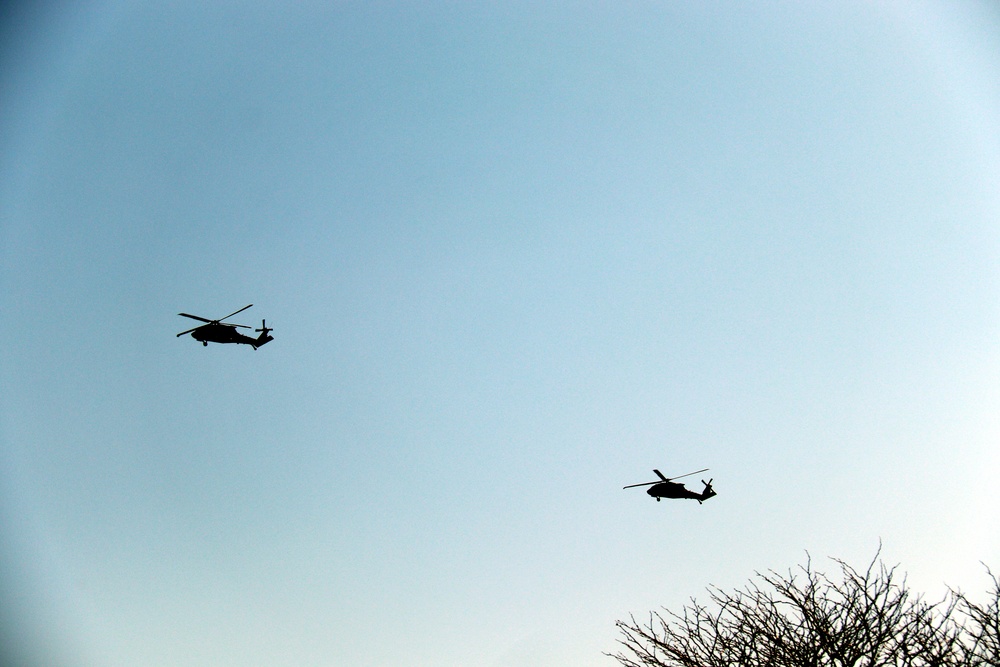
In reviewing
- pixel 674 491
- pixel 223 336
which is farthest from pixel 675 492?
pixel 223 336

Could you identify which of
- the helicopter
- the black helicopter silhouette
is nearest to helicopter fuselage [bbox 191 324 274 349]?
the helicopter

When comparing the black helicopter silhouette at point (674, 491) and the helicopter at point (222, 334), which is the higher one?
the helicopter at point (222, 334)

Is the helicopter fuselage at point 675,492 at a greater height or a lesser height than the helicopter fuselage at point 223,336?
lesser

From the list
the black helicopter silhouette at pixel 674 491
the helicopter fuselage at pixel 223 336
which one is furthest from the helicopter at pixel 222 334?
the black helicopter silhouette at pixel 674 491

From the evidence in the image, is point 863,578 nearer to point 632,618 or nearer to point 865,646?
point 865,646

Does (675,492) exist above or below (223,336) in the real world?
below

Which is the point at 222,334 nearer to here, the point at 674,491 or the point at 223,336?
the point at 223,336

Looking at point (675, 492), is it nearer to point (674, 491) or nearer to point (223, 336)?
point (674, 491)

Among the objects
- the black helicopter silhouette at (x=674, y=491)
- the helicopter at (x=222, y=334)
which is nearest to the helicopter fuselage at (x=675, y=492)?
the black helicopter silhouette at (x=674, y=491)

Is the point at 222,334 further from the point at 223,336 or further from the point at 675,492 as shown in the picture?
the point at 675,492

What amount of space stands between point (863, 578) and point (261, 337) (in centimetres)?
2379

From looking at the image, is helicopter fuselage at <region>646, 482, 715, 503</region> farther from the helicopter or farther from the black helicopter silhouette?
the helicopter

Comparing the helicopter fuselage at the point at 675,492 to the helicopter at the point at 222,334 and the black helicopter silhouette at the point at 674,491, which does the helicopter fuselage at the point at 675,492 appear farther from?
the helicopter at the point at 222,334

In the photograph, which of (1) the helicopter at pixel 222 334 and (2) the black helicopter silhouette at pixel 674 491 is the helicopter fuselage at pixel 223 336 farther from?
(2) the black helicopter silhouette at pixel 674 491
